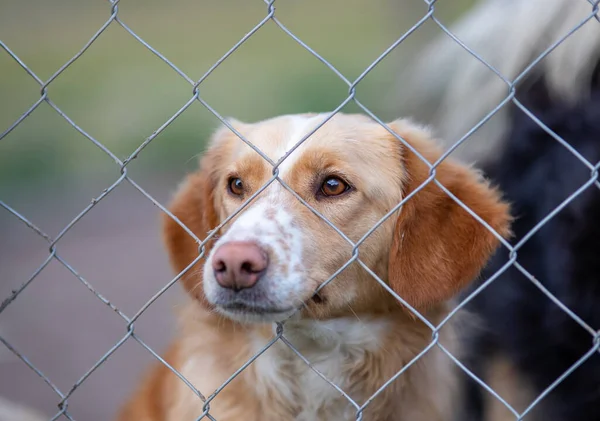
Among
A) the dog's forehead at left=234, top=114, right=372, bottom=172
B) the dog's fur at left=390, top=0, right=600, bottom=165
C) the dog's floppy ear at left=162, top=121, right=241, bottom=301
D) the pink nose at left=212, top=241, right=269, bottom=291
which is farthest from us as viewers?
the dog's fur at left=390, top=0, right=600, bottom=165

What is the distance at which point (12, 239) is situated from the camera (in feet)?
15.9

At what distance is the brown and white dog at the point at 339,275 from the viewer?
2.01 metres

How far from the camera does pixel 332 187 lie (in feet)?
6.94

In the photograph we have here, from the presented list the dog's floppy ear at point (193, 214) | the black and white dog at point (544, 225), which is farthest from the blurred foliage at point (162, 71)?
the dog's floppy ear at point (193, 214)

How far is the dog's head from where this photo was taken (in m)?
1.87

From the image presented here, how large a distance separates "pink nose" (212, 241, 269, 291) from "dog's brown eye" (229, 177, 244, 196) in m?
0.44

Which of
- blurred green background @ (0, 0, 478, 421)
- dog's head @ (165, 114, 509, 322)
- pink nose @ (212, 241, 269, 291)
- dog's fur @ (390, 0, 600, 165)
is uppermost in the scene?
dog's fur @ (390, 0, 600, 165)

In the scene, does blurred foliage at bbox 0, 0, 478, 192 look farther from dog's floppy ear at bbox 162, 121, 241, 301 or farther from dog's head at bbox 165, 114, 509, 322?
dog's head at bbox 165, 114, 509, 322

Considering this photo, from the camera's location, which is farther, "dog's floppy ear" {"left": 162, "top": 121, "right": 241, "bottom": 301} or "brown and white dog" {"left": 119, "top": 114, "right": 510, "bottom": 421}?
"dog's floppy ear" {"left": 162, "top": 121, "right": 241, "bottom": 301}

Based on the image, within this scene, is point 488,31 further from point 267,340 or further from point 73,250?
point 73,250

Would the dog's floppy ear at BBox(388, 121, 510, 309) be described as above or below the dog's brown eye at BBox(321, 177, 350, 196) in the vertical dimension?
above

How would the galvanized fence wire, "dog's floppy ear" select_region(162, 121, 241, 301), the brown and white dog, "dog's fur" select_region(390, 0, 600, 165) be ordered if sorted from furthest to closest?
"dog's fur" select_region(390, 0, 600, 165) → "dog's floppy ear" select_region(162, 121, 241, 301) → the brown and white dog → the galvanized fence wire

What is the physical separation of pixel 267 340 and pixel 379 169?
638mm

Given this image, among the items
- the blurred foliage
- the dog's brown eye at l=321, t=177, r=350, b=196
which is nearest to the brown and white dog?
the dog's brown eye at l=321, t=177, r=350, b=196
